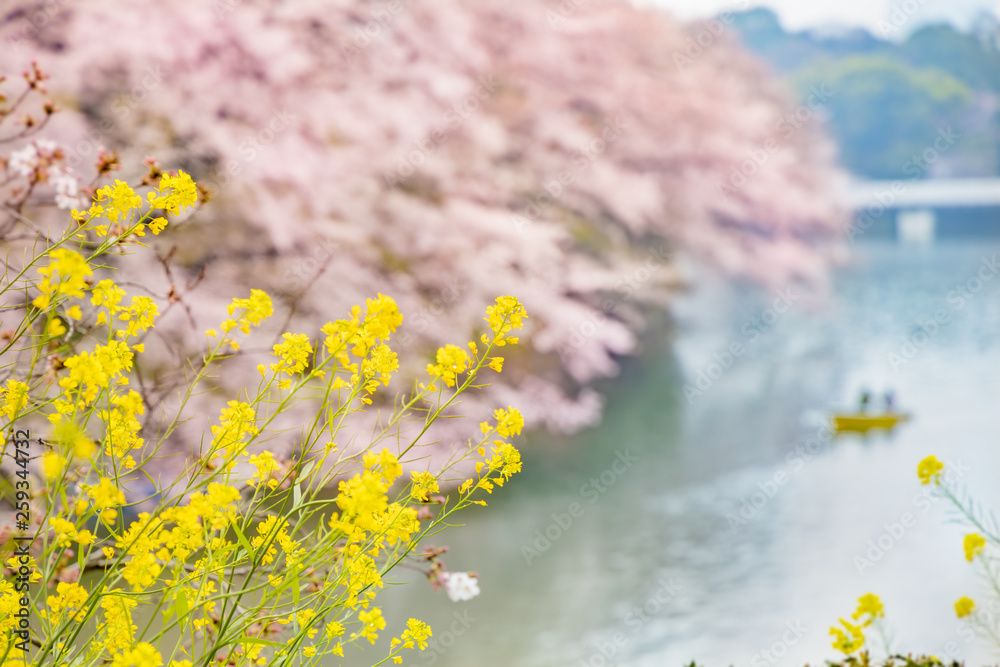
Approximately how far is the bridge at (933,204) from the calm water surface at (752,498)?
0.07 meters

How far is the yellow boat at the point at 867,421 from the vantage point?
2172 mm

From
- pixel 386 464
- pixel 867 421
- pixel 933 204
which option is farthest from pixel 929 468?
pixel 933 204

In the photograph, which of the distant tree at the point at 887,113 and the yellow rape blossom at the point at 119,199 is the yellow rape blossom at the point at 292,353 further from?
the distant tree at the point at 887,113

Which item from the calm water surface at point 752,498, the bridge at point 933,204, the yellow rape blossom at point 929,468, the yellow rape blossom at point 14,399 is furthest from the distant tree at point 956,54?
the yellow rape blossom at point 14,399

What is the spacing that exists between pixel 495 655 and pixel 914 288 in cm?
175

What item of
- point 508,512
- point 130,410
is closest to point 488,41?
point 508,512

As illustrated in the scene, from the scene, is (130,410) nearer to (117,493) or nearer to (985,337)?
(117,493)

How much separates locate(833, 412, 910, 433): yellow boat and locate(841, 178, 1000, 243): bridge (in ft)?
2.04

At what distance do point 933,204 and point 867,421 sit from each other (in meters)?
0.81

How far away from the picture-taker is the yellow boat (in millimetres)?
2172

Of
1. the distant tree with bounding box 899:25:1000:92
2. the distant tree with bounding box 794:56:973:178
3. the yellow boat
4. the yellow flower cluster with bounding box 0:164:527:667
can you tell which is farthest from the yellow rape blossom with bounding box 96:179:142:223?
the distant tree with bounding box 899:25:1000:92

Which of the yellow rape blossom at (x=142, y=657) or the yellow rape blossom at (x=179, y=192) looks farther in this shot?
the yellow rape blossom at (x=179, y=192)

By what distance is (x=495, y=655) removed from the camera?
162cm

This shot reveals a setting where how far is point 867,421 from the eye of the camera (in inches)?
85.7
